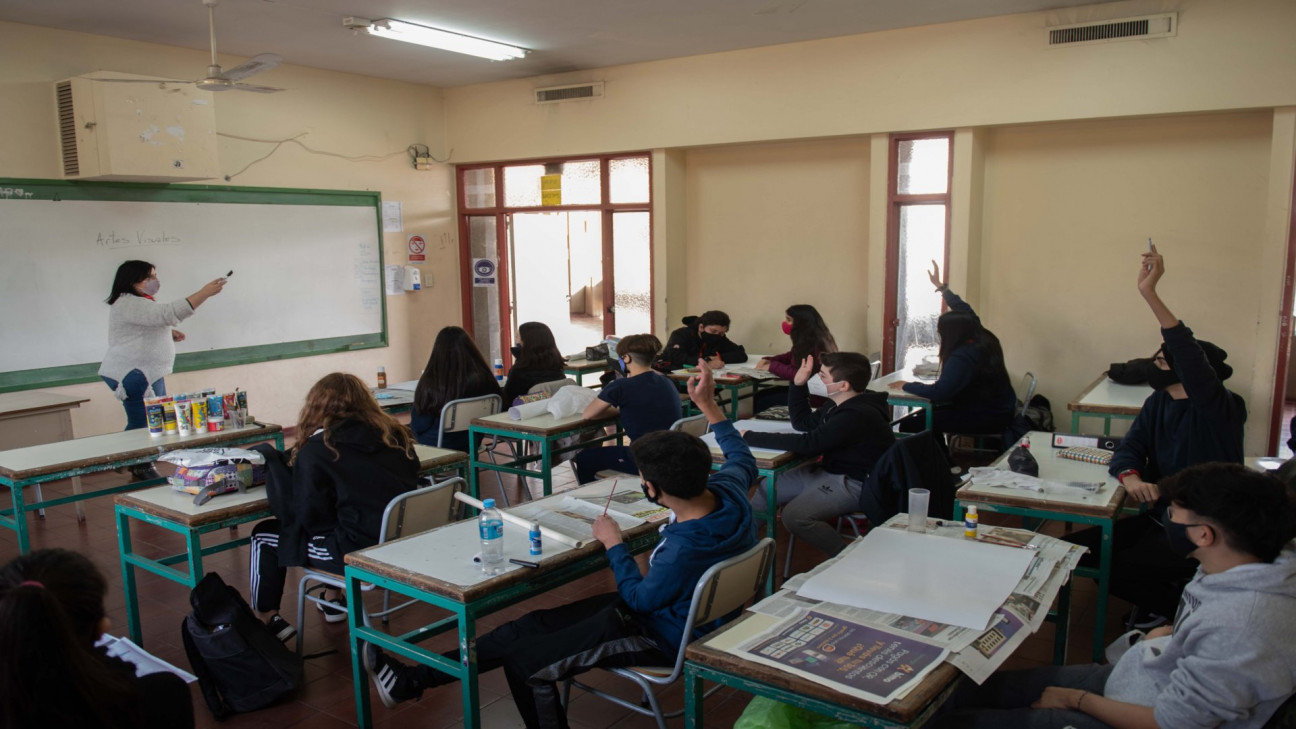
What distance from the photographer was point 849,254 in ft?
23.8

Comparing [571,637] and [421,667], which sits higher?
[571,637]

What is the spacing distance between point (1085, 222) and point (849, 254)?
1.71 meters

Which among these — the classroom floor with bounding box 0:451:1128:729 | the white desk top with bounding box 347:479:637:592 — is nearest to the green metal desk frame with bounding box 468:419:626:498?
the classroom floor with bounding box 0:451:1128:729

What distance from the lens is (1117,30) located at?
5.71 metres

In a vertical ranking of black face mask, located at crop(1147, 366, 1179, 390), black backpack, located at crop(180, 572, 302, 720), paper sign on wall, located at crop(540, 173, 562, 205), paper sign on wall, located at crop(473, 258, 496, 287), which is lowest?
black backpack, located at crop(180, 572, 302, 720)

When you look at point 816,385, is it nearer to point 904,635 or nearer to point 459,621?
point 459,621

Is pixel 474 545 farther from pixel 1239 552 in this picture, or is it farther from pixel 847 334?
pixel 847 334

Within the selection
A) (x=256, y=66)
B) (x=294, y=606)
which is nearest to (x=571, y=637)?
(x=294, y=606)

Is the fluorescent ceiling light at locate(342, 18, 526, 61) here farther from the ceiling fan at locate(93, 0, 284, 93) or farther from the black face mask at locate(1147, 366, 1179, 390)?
the black face mask at locate(1147, 366, 1179, 390)

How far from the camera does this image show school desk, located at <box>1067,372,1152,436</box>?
4.63 m

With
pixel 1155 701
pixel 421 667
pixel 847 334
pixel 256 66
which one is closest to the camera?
pixel 1155 701

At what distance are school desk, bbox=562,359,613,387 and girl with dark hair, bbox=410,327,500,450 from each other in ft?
5.34

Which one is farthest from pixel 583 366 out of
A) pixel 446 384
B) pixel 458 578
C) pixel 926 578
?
pixel 926 578

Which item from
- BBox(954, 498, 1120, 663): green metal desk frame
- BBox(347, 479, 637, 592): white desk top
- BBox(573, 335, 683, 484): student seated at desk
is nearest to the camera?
BBox(347, 479, 637, 592): white desk top
